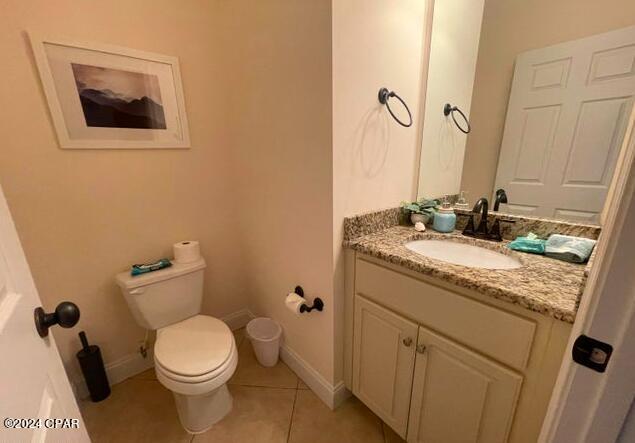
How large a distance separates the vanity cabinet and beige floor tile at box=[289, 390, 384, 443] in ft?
0.47

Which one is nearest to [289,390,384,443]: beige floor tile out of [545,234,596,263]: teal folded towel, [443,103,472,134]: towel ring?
[545,234,596,263]: teal folded towel

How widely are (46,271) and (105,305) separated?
0.32m

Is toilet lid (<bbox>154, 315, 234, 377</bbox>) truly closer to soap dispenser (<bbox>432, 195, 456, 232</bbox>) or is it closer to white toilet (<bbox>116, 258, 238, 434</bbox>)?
white toilet (<bbox>116, 258, 238, 434</bbox>)

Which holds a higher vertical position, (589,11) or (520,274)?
(589,11)

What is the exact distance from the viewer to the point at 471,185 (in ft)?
4.27

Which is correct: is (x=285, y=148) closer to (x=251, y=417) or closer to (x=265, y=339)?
(x=265, y=339)

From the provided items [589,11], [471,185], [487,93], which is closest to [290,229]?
[471,185]

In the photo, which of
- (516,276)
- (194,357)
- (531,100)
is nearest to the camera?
(516,276)

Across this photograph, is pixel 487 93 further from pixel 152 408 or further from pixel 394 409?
pixel 152 408

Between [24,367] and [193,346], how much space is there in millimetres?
873

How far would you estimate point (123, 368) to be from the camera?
1576 mm

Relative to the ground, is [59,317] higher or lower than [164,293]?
higher

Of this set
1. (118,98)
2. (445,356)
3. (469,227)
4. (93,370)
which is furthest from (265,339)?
(118,98)

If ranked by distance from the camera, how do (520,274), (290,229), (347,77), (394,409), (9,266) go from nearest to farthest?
1. (9,266)
2. (520,274)
3. (347,77)
4. (394,409)
5. (290,229)
